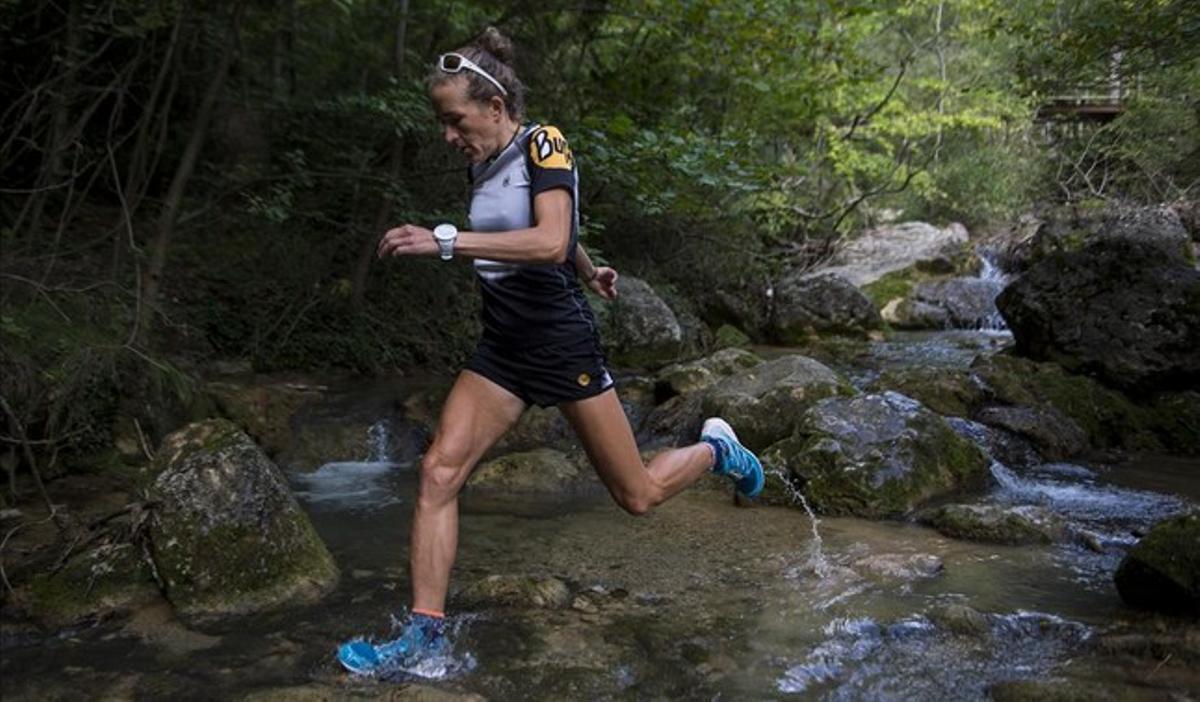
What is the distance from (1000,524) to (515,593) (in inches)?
115

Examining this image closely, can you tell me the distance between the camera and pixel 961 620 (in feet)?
12.8

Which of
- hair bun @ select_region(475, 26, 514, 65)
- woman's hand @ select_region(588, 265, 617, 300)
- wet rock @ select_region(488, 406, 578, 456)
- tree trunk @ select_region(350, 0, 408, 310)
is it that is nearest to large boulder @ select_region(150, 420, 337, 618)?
woman's hand @ select_region(588, 265, 617, 300)

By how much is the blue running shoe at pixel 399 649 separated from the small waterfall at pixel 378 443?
4949 mm

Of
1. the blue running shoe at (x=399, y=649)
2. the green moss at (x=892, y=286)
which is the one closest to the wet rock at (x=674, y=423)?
the blue running shoe at (x=399, y=649)

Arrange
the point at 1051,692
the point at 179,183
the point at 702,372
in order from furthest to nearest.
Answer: the point at 702,372 → the point at 179,183 → the point at 1051,692

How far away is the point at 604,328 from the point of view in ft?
38.8

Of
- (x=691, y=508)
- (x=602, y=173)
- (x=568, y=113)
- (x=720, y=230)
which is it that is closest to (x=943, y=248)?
(x=720, y=230)

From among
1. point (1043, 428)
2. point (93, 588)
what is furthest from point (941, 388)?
point (93, 588)

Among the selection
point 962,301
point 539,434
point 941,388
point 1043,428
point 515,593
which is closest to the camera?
point 515,593

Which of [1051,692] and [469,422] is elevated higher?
[469,422]

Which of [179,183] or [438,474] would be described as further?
[179,183]

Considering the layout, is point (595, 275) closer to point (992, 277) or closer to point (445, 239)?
point (445, 239)

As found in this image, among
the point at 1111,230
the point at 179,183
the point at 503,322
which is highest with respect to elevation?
the point at 179,183

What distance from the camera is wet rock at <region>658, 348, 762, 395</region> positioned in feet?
31.1
